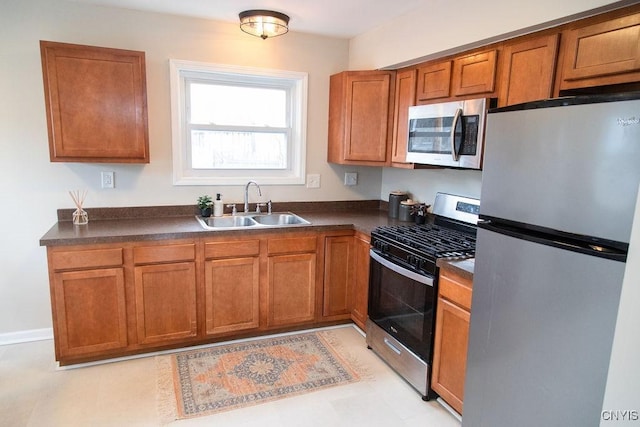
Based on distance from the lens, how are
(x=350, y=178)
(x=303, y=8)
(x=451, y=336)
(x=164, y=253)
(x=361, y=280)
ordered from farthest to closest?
(x=350, y=178), (x=361, y=280), (x=303, y=8), (x=164, y=253), (x=451, y=336)

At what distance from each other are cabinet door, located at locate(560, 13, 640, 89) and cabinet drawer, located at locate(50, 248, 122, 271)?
2742 mm

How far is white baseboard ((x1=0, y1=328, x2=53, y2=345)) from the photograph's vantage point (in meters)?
2.92

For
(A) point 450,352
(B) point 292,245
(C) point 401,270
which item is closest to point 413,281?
(C) point 401,270

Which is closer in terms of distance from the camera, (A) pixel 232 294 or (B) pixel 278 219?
(A) pixel 232 294

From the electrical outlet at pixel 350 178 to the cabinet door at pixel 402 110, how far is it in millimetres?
662

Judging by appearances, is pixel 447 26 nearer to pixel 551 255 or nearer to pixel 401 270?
pixel 401 270

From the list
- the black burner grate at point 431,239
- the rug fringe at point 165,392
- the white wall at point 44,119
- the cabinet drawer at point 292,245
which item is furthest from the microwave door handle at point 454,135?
the rug fringe at point 165,392

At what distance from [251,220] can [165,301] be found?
37.2 inches

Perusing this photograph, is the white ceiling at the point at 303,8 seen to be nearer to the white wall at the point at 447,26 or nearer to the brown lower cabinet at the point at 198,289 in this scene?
the white wall at the point at 447,26

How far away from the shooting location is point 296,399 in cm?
237

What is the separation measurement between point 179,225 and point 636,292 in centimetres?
267

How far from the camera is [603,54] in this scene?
1695 millimetres

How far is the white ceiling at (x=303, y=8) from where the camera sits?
2.70 meters

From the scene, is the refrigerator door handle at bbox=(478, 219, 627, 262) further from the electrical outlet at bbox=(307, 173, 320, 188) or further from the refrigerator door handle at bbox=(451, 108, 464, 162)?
the electrical outlet at bbox=(307, 173, 320, 188)
